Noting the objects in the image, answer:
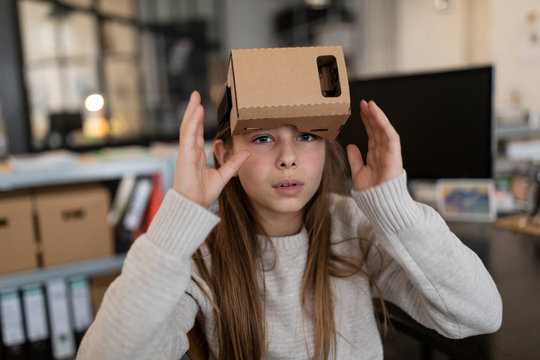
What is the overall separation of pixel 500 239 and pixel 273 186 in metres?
0.99

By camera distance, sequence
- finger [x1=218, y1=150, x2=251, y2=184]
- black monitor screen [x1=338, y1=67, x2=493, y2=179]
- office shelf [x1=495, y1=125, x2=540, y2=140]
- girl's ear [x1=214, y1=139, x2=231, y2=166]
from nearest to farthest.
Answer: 1. finger [x1=218, y1=150, x2=251, y2=184]
2. girl's ear [x1=214, y1=139, x2=231, y2=166]
3. black monitor screen [x1=338, y1=67, x2=493, y2=179]
4. office shelf [x1=495, y1=125, x2=540, y2=140]

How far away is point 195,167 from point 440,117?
107 centimetres

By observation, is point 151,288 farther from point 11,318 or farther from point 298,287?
point 11,318

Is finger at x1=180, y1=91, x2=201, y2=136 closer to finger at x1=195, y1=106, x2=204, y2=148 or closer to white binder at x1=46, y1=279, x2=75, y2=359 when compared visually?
finger at x1=195, y1=106, x2=204, y2=148

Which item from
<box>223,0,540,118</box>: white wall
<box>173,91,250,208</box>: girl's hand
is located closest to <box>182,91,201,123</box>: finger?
<box>173,91,250,208</box>: girl's hand

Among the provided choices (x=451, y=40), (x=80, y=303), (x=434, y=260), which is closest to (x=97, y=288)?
(x=80, y=303)

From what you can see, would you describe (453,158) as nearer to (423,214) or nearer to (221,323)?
(423,214)

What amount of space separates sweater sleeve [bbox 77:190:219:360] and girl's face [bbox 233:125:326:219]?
0.16m

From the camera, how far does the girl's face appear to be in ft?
2.76

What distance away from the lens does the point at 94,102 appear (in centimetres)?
340

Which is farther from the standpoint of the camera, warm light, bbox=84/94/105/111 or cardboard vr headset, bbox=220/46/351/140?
warm light, bbox=84/94/105/111

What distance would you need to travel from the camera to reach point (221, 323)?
2.96 feet

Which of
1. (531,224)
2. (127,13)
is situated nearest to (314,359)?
(531,224)

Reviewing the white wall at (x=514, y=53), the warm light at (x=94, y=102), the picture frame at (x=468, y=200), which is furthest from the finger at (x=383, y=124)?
the warm light at (x=94, y=102)
